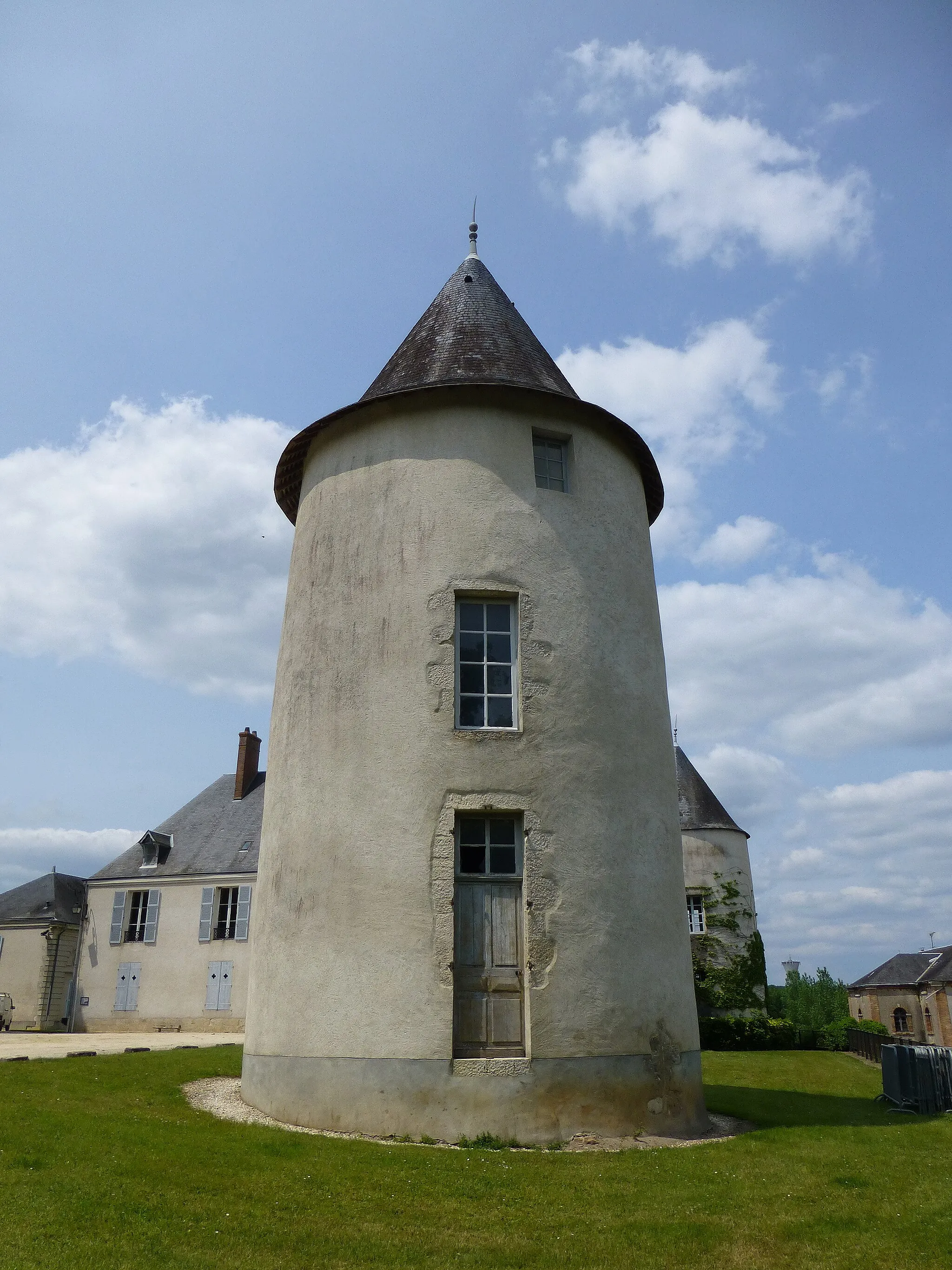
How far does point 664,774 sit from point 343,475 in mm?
5402

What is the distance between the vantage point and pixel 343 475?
12125 mm

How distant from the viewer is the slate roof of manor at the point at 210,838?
30.2m

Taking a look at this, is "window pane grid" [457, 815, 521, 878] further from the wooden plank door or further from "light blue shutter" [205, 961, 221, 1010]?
"light blue shutter" [205, 961, 221, 1010]

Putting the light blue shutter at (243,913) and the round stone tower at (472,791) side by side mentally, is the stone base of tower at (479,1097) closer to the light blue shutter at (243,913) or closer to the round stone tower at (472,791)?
the round stone tower at (472,791)

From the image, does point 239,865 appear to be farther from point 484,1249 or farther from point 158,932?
point 484,1249

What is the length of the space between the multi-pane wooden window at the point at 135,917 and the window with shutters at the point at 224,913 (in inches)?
66.7

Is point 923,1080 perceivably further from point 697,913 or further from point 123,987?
point 123,987

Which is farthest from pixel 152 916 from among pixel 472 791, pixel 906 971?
pixel 906 971

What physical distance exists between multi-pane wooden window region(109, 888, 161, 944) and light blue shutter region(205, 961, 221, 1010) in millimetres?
2306

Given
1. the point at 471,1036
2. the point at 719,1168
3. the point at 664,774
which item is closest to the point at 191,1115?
the point at 471,1036

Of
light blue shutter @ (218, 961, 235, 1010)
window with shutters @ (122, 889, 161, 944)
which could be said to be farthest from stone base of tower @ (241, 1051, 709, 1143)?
window with shutters @ (122, 889, 161, 944)

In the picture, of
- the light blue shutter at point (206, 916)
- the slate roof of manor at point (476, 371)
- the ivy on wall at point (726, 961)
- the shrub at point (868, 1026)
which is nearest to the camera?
the slate roof of manor at point (476, 371)

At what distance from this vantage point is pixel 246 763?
33.2m

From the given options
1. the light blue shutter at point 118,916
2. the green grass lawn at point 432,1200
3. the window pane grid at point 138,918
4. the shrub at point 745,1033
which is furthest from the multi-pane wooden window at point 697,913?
the light blue shutter at point 118,916
